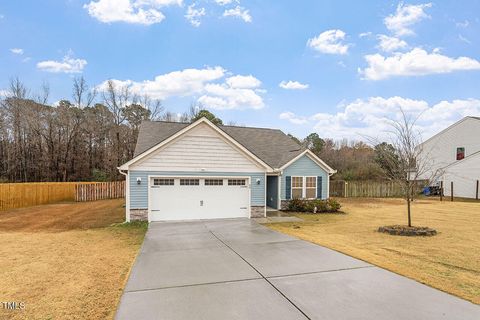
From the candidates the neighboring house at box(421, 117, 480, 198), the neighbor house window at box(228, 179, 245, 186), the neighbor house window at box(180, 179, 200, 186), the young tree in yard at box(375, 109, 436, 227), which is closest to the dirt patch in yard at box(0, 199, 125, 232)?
the neighbor house window at box(180, 179, 200, 186)

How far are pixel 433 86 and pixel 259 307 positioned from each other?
21.6 metres

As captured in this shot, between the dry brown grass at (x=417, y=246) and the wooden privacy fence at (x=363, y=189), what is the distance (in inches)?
468

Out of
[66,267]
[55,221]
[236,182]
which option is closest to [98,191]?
[55,221]

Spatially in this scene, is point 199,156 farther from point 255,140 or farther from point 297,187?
point 255,140

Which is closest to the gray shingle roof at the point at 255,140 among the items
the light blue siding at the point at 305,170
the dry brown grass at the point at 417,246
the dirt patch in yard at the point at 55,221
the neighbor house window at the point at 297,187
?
the light blue siding at the point at 305,170

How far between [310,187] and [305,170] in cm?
114

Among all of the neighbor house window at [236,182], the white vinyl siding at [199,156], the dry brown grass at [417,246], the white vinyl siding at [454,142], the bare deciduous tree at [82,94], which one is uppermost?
the bare deciduous tree at [82,94]

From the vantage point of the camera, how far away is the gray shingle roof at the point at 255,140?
1462cm

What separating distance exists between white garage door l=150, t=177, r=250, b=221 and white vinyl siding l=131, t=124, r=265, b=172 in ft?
1.95

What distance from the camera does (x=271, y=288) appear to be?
503cm

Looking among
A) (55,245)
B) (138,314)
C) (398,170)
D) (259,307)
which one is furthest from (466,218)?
(55,245)

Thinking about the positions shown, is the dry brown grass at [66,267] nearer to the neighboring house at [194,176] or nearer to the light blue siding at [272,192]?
the neighboring house at [194,176]

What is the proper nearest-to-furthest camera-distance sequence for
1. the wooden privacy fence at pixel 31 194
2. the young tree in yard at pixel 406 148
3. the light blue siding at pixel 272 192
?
the young tree in yard at pixel 406 148 → the light blue siding at pixel 272 192 → the wooden privacy fence at pixel 31 194

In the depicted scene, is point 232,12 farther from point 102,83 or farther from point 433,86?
point 102,83
